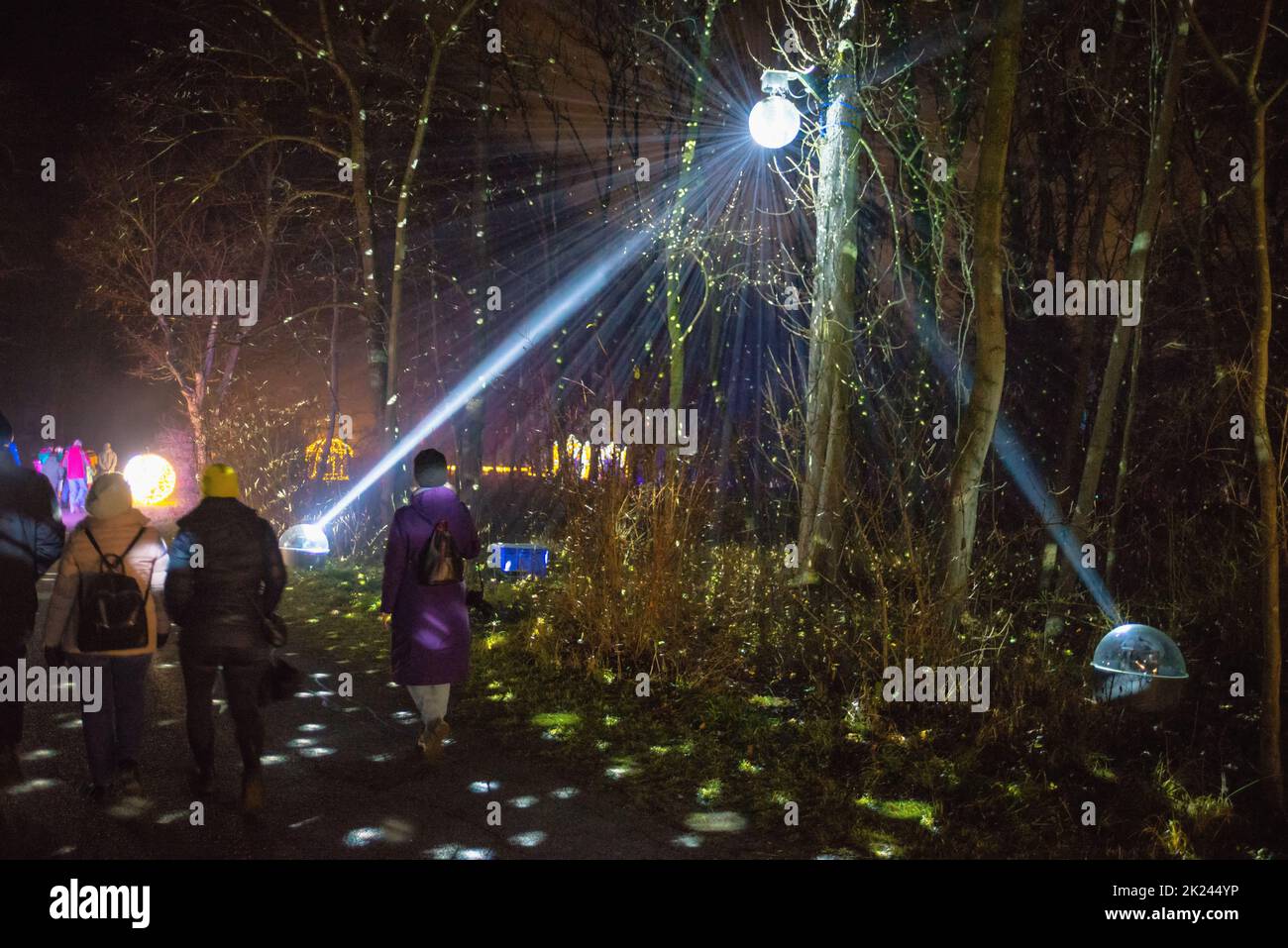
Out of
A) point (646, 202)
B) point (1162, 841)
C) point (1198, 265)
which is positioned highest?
point (646, 202)

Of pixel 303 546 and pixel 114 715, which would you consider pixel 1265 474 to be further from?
pixel 303 546

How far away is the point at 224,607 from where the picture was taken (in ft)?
17.2

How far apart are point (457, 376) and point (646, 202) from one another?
14.0 m

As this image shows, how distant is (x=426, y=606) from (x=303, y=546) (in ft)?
32.9

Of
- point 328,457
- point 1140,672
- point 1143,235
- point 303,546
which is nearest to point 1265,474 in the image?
point 1140,672

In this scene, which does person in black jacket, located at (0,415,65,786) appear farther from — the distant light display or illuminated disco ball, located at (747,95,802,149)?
the distant light display

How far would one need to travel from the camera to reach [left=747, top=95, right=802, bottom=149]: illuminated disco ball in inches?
338

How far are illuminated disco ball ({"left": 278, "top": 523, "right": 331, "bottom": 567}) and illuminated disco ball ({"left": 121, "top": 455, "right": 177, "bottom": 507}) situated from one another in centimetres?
1302

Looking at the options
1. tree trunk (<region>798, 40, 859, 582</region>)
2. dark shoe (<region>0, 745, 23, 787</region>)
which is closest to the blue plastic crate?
tree trunk (<region>798, 40, 859, 582</region>)

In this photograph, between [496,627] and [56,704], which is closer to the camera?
[56,704]

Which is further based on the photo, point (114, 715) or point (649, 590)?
point (649, 590)

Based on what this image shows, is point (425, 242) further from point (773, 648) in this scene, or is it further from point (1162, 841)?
point (1162, 841)
